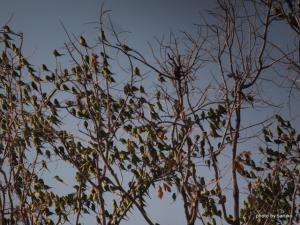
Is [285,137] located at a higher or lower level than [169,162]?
higher

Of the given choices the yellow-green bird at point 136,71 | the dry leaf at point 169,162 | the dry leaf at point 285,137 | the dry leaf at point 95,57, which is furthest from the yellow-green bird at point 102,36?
the dry leaf at point 285,137

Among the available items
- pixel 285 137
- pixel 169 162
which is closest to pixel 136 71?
pixel 169 162

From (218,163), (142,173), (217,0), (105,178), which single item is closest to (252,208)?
(218,163)

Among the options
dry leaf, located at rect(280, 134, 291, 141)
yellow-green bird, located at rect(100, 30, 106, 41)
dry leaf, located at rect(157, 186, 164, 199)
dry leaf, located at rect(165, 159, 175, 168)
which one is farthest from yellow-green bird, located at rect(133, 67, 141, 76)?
dry leaf, located at rect(280, 134, 291, 141)

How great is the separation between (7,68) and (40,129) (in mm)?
719

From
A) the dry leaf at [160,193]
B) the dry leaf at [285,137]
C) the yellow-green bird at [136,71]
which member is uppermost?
the yellow-green bird at [136,71]

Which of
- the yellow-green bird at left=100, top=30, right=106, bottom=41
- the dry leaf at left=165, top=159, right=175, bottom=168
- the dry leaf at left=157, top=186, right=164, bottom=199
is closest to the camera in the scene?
the dry leaf at left=165, top=159, right=175, bottom=168

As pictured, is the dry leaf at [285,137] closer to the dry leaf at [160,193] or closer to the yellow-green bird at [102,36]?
the dry leaf at [160,193]

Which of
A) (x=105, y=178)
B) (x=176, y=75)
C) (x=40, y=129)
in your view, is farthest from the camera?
(x=40, y=129)

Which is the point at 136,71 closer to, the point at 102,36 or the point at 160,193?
the point at 102,36

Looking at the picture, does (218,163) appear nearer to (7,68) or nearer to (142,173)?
(142,173)

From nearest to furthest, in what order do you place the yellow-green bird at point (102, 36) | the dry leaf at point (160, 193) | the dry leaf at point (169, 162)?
the dry leaf at point (169, 162) < the yellow-green bird at point (102, 36) < the dry leaf at point (160, 193)

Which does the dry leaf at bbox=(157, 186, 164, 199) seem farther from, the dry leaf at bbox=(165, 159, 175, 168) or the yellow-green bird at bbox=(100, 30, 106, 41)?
the yellow-green bird at bbox=(100, 30, 106, 41)

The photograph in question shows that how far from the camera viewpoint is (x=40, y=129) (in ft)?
11.7
